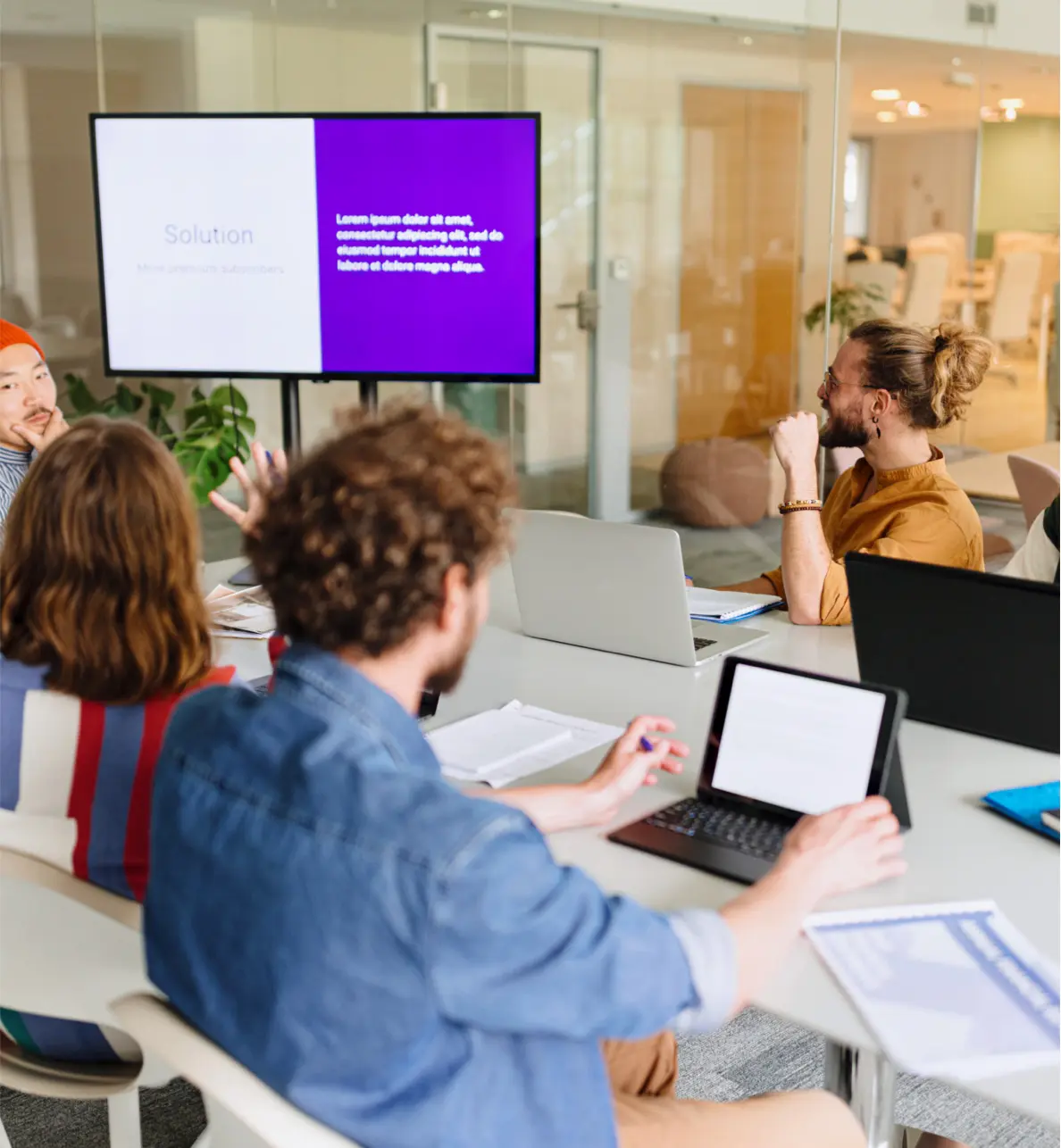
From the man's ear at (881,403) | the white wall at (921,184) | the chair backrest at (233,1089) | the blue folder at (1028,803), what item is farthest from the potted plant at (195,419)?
the chair backrest at (233,1089)

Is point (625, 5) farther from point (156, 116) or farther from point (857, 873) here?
point (857, 873)

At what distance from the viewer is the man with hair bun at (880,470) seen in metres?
2.66

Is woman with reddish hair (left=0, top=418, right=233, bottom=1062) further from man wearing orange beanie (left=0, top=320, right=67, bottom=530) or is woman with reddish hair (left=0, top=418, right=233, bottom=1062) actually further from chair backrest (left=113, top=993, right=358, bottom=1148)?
man wearing orange beanie (left=0, top=320, right=67, bottom=530)

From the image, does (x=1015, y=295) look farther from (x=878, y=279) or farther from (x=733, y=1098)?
(x=733, y=1098)

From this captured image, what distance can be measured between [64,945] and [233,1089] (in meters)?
0.48

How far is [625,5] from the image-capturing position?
560 centimetres

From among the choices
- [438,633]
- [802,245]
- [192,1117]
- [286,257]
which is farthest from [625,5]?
[438,633]

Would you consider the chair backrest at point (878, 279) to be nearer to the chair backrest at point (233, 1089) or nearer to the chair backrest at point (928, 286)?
the chair backrest at point (928, 286)

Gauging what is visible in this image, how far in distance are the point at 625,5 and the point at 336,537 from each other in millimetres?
5025

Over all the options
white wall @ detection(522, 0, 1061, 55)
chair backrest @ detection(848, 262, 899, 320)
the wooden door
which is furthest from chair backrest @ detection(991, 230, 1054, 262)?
the wooden door

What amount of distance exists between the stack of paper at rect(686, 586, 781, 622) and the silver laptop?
115 millimetres

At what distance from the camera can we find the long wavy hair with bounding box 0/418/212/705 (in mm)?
1596

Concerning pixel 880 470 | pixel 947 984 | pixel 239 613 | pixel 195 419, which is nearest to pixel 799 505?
pixel 880 470

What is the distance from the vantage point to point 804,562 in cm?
263
